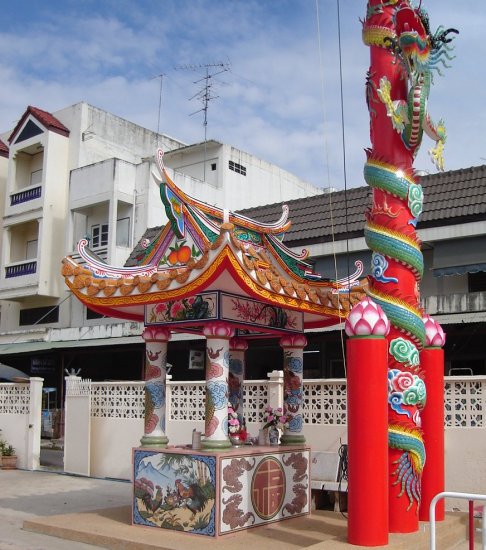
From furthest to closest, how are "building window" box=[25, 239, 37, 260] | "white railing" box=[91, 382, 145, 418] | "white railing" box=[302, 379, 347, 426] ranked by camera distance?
"building window" box=[25, 239, 37, 260] → "white railing" box=[91, 382, 145, 418] → "white railing" box=[302, 379, 347, 426]

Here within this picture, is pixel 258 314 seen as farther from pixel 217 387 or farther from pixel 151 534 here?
pixel 151 534

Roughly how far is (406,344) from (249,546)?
8.17ft

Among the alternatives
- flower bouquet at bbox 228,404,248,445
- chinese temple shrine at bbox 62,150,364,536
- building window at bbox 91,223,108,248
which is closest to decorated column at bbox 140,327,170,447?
chinese temple shrine at bbox 62,150,364,536

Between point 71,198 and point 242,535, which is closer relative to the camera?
point 242,535

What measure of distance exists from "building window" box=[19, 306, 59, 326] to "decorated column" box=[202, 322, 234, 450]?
17612 millimetres

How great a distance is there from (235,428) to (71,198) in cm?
1717

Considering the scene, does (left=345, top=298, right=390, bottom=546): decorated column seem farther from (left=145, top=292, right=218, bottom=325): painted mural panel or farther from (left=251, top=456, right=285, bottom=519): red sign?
(left=145, top=292, right=218, bottom=325): painted mural panel

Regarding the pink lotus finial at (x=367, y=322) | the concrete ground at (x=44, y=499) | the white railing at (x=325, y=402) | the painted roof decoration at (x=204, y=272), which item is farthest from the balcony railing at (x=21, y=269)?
the pink lotus finial at (x=367, y=322)

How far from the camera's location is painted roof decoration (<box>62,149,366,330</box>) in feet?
23.3

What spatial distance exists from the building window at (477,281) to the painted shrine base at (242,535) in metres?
7.44

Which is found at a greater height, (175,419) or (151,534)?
(175,419)

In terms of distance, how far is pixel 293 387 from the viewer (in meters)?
8.73

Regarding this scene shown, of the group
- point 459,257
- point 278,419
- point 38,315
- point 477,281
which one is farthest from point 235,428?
point 38,315

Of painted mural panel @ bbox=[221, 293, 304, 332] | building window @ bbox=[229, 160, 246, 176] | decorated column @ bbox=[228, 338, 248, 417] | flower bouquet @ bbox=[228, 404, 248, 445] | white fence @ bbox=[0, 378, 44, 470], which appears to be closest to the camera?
painted mural panel @ bbox=[221, 293, 304, 332]
